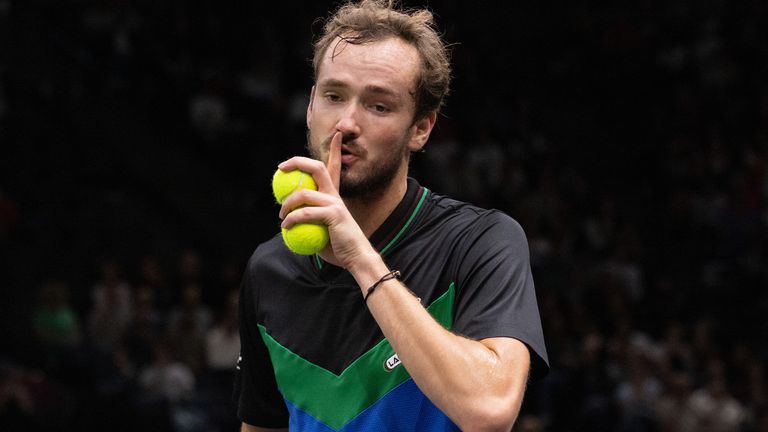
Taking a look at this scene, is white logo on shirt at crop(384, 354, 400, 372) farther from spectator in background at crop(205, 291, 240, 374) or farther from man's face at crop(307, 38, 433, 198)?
spectator in background at crop(205, 291, 240, 374)

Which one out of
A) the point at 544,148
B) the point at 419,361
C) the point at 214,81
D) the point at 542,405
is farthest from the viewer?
the point at 544,148

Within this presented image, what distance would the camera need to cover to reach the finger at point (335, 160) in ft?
8.67

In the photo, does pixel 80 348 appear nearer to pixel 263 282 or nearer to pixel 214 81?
pixel 214 81

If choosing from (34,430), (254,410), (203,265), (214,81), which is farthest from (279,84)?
(254,410)

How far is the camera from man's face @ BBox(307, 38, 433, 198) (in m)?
2.73

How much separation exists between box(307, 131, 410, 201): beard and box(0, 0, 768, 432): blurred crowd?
219 inches

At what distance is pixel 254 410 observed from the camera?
3.28 m

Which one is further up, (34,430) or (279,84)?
(279,84)

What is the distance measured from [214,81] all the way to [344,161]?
31.9 ft

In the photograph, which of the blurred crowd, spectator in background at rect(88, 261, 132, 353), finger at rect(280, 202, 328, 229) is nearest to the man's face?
finger at rect(280, 202, 328, 229)

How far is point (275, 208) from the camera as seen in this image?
38.3 ft

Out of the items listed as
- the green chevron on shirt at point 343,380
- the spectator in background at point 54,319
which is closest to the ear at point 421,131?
the green chevron on shirt at point 343,380

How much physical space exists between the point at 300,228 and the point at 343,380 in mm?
561

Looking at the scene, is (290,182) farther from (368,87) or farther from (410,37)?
(410,37)
